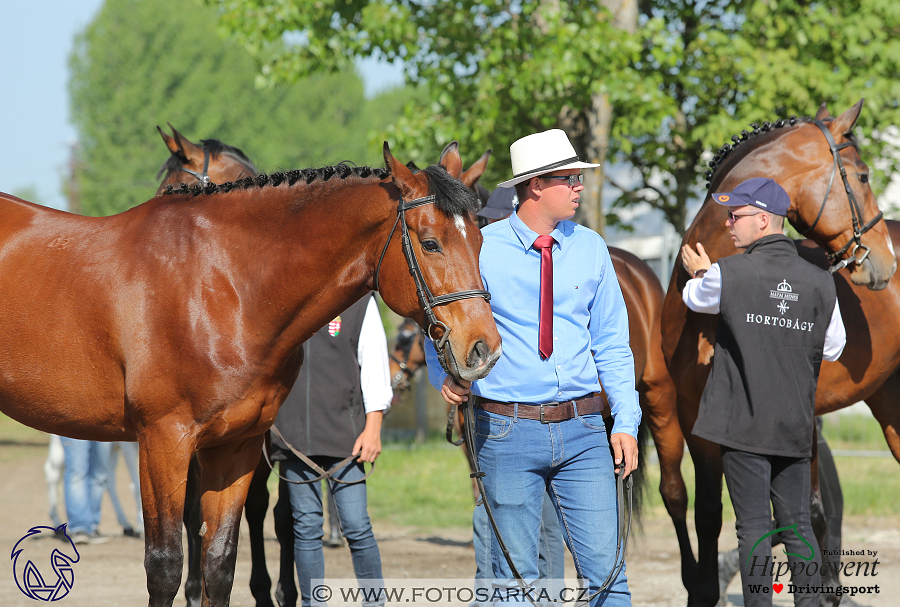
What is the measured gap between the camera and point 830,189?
404cm

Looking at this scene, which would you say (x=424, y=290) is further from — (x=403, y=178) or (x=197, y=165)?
(x=197, y=165)

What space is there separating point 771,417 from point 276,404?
82.6 inches

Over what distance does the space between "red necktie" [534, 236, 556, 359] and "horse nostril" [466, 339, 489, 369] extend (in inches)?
12.4

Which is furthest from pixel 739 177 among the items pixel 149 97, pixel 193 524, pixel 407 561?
pixel 149 97

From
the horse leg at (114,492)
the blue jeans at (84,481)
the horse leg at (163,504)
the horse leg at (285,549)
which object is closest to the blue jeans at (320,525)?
the horse leg at (285,549)

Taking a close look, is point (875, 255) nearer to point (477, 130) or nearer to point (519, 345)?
point (519, 345)

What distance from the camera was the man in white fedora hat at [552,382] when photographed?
296 cm

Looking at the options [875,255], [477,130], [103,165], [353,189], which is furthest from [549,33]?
[103,165]

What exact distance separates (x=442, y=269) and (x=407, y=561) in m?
3.91

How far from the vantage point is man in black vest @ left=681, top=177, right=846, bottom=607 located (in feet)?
11.4

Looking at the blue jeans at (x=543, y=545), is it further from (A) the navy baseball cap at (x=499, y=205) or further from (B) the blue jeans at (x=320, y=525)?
(A) the navy baseball cap at (x=499, y=205)

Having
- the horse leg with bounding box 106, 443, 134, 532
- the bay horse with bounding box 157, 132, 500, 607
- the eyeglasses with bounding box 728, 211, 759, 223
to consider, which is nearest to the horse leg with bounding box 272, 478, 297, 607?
the bay horse with bounding box 157, 132, 500, 607

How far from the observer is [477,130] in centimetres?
942

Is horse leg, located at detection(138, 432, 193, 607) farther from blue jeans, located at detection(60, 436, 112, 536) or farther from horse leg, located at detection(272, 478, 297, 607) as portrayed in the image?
blue jeans, located at detection(60, 436, 112, 536)
